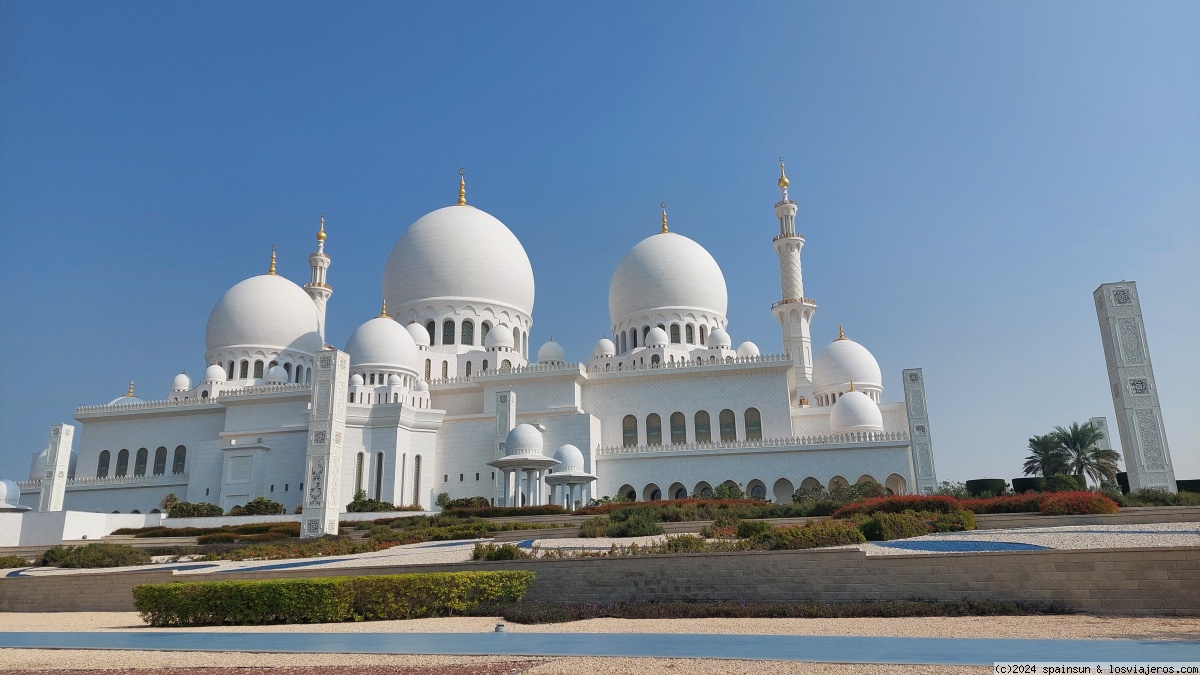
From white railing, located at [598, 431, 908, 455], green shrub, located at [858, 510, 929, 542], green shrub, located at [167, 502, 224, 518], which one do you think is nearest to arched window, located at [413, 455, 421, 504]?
green shrub, located at [167, 502, 224, 518]

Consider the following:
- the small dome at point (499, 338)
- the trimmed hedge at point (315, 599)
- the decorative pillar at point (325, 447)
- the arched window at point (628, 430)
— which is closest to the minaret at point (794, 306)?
the arched window at point (628, 430)

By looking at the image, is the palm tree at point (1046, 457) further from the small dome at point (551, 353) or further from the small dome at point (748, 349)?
the small dome at point (551, 353)

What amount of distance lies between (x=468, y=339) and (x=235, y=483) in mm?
13394

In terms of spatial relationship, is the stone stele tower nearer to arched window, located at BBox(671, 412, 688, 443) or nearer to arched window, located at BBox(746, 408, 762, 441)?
arched window, located at BBox(746, 408, 762, 441)

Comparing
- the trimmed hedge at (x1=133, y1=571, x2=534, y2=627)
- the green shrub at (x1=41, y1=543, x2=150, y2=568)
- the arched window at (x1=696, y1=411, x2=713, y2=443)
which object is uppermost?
the arched window at (x1=696, y1=411, x2=713, y2=443)

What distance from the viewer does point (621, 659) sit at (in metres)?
7.39

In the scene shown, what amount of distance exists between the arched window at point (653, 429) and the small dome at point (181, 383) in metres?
25.2

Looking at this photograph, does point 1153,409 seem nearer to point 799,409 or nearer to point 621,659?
point 799,409

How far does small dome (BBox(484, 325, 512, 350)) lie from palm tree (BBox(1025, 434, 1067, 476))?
25.2m

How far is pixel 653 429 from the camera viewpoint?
3838 centimetres

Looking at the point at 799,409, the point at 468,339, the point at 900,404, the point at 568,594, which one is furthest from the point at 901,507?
the point at 468,339

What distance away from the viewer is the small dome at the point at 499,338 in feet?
137

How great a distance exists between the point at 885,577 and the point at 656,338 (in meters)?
30.4

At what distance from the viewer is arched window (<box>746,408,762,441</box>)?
37438 mm
